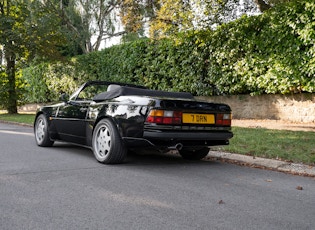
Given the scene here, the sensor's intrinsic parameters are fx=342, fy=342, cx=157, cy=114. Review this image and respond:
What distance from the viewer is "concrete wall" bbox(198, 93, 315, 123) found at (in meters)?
10.9

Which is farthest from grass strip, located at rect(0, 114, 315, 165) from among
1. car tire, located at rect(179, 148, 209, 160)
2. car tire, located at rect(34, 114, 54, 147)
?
car tire, located at rect(34, 114, 54, 147)

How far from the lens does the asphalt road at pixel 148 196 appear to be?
8.97 feet

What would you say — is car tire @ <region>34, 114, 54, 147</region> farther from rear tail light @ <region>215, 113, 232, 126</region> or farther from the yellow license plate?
rear tail light @ <region>215, 113, 232, 126</region>

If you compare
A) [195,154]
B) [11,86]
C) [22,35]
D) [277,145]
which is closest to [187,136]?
[195,154]

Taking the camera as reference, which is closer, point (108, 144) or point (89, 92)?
point (108, 144)

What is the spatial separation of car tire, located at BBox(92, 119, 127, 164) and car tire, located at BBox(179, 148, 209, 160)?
133 cm

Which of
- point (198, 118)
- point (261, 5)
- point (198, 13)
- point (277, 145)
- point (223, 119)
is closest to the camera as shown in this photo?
point (198, 118)

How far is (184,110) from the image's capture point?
474 centimetres

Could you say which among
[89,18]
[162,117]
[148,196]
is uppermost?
[89,18]

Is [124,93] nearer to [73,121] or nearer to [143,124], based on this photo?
[143,124]

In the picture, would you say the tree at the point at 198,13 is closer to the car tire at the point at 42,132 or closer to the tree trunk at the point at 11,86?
the car tire at the point at 42,132

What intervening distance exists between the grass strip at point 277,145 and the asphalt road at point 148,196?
0.83 m

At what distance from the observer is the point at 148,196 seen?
3.44 metres

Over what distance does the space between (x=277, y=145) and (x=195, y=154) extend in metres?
1.86
